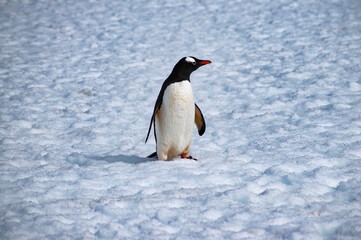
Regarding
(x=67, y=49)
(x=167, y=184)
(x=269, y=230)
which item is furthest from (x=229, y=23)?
(x=269, y=230)

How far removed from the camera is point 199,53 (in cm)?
898

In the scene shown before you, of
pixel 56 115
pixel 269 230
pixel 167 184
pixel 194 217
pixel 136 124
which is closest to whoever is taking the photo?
pixel 269 230

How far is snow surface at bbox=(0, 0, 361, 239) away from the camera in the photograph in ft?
9.95

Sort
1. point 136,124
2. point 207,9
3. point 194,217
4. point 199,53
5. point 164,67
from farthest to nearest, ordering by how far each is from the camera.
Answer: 1. point 207,9
2. point 199,53
3. point 164,67
4. point 136,124
5. point 194,217

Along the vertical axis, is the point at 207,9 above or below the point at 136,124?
above

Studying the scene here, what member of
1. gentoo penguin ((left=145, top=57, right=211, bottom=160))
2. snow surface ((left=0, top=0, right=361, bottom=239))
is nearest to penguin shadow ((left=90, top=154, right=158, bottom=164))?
snow surface ((left=0, top=0, right=361, bottom=239))

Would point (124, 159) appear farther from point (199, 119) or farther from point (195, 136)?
point (195, 136)

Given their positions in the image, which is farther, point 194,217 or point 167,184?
point 167,184

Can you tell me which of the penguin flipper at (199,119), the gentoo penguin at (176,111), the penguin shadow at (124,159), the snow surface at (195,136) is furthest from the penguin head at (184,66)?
the penguin shadow at (124,159)

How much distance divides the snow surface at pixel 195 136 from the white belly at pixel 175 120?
0.62 ft

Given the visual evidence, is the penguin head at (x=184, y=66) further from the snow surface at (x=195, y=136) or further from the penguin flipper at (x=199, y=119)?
the snow surface at (x=195, y=136)

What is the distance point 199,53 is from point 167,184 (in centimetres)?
573

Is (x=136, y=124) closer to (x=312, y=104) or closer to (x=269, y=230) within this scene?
(x=312, y=104)

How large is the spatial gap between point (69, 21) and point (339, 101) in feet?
24.8
